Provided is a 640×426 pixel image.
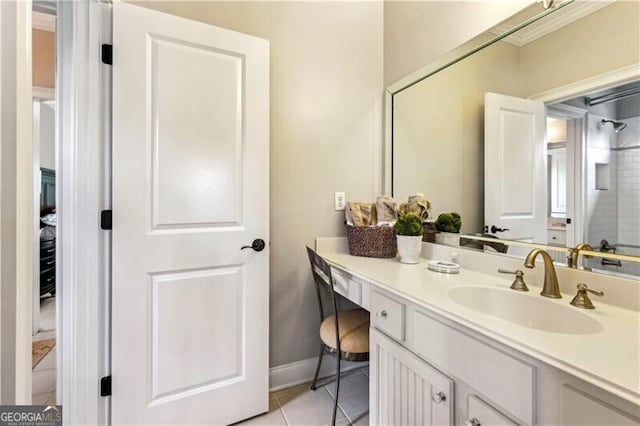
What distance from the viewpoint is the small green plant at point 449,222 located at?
1570 mm

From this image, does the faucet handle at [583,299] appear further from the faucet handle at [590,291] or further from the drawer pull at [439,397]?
the drawer pull at [439,397]

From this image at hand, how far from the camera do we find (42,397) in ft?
5.36

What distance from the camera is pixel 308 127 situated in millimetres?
1811

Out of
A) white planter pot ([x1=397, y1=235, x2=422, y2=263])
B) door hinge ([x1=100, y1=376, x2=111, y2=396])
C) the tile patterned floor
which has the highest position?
white planter pot ([x1=397, y1=235, x2=422, y2=263])

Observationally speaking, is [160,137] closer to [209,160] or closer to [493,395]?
[209,160]

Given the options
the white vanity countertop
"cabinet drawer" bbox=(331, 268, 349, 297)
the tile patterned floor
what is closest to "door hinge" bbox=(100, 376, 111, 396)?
the tile patterned floor

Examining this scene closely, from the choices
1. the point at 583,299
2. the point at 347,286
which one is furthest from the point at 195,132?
the point at 583,299

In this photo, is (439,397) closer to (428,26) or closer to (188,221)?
(188,221)

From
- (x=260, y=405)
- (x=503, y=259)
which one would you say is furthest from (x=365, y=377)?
(x=503, y=259)

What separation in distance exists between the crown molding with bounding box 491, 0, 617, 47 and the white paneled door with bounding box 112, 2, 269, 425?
116 centimetres

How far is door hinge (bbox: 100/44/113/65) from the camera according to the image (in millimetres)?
1231

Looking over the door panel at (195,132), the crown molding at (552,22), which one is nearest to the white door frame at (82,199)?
the door panel at (195,132)

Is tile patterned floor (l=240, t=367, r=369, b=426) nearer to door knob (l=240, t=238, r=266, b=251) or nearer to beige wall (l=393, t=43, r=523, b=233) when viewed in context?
door knob (l=240, t=238, r=266, b=251)

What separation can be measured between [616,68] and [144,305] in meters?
2.01
